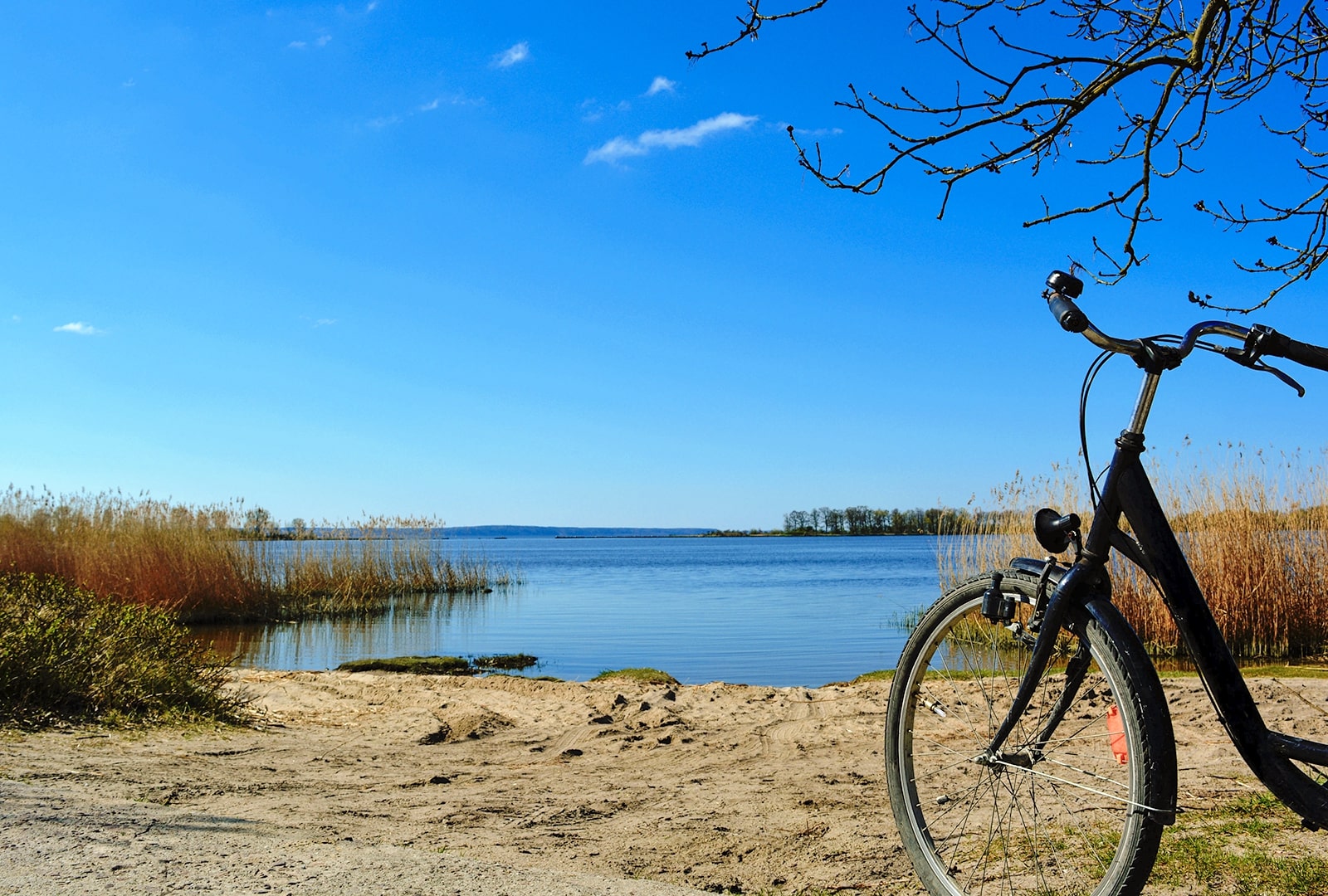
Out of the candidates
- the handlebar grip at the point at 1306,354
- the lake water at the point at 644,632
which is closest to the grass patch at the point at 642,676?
the lake water at the point at 644,632

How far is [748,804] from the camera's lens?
13.2 feet

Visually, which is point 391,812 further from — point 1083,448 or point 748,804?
point 1083,448

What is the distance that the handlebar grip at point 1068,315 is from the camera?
7.80 feet

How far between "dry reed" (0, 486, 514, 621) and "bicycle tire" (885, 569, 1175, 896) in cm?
1243

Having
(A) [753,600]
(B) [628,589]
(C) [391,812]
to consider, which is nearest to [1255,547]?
(C) [391,812]

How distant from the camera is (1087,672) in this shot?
8.27 feet

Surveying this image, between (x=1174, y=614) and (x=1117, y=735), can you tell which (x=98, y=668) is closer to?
(x=1117, y=735)

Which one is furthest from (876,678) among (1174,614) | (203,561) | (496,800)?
(203,561)

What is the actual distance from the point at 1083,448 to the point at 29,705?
19.9ft

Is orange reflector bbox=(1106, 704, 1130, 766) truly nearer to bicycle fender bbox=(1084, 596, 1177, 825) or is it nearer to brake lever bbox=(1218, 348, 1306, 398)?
bicycle fender bbox=(1084, 596, 1177, 825)

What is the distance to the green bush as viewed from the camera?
19.2 feet

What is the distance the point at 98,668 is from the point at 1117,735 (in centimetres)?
627

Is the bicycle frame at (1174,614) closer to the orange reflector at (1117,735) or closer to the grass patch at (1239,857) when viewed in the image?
the orange reflector at (1117,735)

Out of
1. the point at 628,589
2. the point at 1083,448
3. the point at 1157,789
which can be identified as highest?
the point at 1083,448
